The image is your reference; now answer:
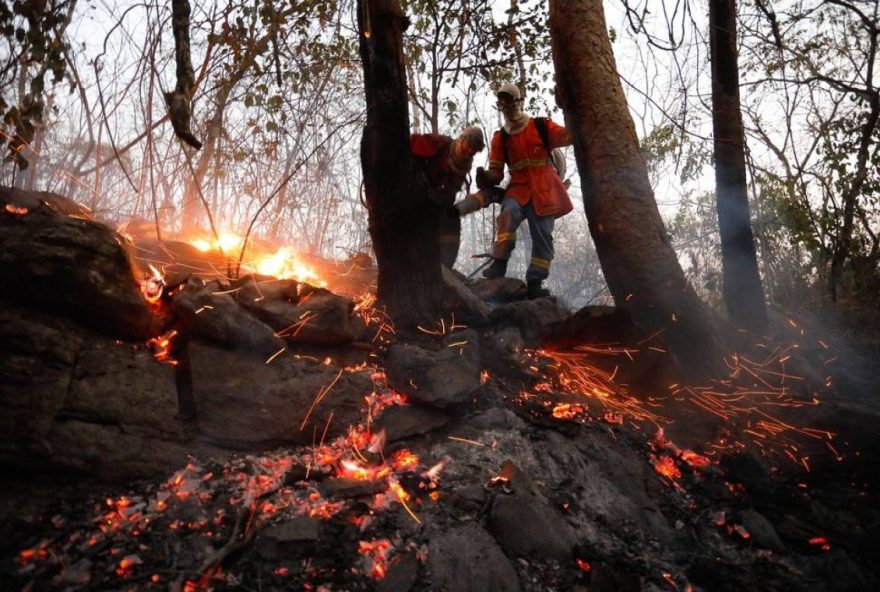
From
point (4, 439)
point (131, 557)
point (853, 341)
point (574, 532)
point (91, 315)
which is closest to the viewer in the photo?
point (131, 557)

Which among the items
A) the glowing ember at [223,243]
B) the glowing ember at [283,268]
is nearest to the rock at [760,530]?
the glowing ember at [283,268]

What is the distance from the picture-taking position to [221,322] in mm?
3258

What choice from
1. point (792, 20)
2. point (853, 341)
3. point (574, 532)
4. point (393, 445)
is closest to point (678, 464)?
point (574, 532)

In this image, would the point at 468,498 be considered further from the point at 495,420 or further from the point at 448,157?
the point at 448,157

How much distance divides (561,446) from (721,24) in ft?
15.6

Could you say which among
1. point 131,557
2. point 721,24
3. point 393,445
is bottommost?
point 131,557

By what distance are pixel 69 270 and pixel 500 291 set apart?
4.16 m

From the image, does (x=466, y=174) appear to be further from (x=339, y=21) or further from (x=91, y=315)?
(x=91, y=315)

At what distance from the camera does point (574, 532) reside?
2762 mm

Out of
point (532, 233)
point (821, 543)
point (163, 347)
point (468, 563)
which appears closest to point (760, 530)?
point (821, 543)

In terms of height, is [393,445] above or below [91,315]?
below

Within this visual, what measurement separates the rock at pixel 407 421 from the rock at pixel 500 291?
2.49 metres

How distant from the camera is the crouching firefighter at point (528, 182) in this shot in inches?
211

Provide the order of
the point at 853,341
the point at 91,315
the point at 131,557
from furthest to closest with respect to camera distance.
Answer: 1. the point at 853,341
2. the point at 91,315
3. the point at 131,557
